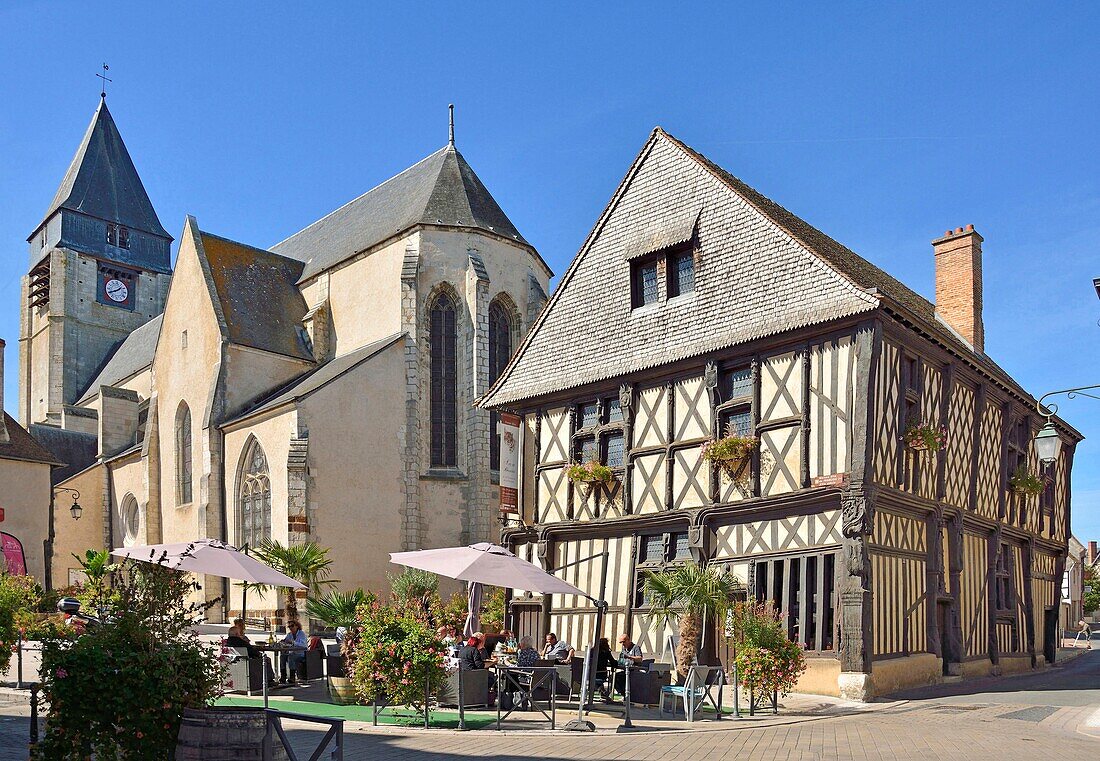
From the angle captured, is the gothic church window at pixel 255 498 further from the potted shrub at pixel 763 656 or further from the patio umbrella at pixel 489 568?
the potted shrub at pixel 763 656

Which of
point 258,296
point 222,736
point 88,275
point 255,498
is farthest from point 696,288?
point 88,275

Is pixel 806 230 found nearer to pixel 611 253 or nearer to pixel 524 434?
pixel 611 253

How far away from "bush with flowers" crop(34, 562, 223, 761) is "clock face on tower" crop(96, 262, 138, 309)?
4389cm

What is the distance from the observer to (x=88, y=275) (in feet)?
149

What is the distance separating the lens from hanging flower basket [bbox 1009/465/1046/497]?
1894cm

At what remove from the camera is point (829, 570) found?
1405 cm

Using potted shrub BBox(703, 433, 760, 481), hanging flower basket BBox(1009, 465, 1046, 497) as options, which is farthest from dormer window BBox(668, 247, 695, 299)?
hanging flower basket BBox(1009, 465, 1046, 497)

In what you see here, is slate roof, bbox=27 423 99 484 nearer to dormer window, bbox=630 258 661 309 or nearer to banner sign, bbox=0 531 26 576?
banner sign, bbox=0 531 26 576

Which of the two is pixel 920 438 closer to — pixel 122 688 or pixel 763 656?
pixel 763 656

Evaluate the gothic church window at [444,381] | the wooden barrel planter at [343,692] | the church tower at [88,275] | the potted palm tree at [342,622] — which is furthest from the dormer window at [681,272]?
the church tower at [88,275]

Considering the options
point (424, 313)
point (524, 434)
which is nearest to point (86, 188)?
point (424, 313)

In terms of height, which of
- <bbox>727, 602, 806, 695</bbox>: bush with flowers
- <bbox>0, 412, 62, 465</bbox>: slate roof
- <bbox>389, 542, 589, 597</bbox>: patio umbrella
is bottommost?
<bbox>727, 602, 806, 695</bbox>: bush with flowers

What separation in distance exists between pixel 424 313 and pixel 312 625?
26.7 ft

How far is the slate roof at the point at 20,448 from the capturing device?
88.9 feet
